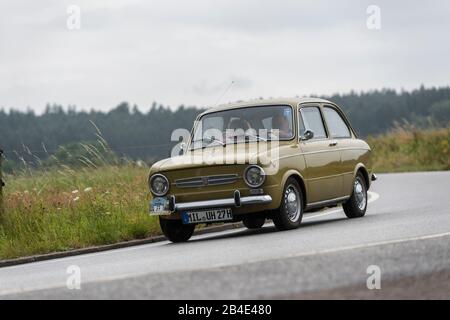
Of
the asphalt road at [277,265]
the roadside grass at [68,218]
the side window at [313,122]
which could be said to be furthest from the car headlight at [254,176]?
the roadside grass at [68,218]

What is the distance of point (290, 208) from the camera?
15586mm

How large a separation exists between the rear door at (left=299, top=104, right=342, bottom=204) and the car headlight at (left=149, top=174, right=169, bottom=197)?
200cm

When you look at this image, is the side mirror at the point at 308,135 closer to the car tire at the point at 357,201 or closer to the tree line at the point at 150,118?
the car tire at the point at 357,201

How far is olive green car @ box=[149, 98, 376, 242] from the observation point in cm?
1513

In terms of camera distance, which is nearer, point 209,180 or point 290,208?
point 209,180

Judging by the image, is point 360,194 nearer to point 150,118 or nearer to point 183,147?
point 183,147

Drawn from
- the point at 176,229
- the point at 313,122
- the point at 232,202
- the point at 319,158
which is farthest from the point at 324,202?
the point at 176,229

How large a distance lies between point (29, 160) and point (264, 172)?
7.33 meters

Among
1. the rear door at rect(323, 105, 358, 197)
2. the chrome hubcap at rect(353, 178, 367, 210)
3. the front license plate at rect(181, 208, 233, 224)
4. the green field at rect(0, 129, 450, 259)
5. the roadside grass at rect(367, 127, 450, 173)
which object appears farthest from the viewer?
the roadside grass at rect(367, 127, 450, 173)

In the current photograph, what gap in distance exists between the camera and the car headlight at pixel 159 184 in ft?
50.8

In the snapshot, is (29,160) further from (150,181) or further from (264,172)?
(264,172)

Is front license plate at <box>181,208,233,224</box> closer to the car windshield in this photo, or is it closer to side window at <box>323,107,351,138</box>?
the car windshield

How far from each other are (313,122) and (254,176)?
234cm

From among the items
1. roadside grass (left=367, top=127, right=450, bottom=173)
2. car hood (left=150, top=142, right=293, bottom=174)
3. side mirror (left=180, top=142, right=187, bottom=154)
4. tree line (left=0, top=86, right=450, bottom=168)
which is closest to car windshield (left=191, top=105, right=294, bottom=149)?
side mirror (left=180, top=142, right=187, bottom=154)
